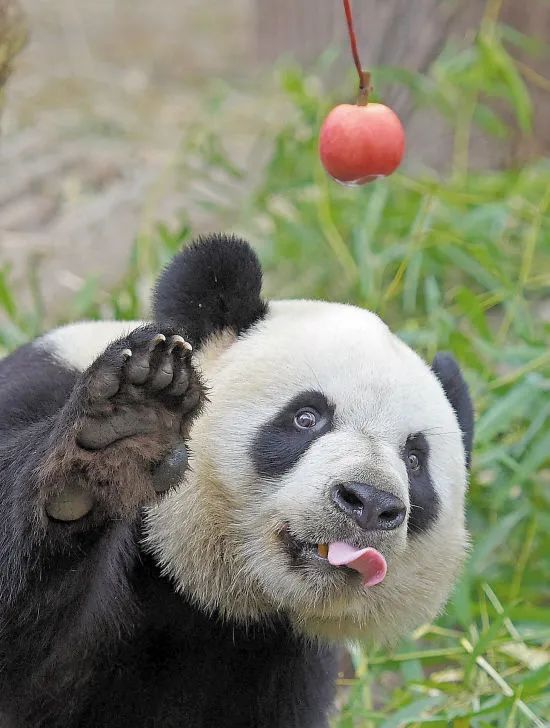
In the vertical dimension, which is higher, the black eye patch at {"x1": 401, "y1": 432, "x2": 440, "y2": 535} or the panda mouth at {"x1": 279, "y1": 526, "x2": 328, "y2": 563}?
the panda mouth at {"x1": 279, "y1": 526, "x2": 328, "y2": 563}

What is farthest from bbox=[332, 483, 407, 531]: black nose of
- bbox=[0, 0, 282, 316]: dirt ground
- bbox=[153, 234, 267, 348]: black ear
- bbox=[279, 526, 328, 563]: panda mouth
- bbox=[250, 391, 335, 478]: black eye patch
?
bbox=[0, 0, 282, 316]: dirt ground

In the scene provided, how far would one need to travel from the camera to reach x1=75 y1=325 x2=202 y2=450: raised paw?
80.2 inches

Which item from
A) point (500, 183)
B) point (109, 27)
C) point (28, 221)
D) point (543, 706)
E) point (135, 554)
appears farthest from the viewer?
point (109, 27)

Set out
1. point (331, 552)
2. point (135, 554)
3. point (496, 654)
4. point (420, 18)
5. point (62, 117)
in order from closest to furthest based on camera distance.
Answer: point (331, 552) → point (135, 554) → point (496, 654) → point (420, 18) → point (62, 117)

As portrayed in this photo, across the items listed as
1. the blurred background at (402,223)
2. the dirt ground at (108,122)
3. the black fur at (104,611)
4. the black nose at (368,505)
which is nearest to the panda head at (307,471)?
the black nose at (368,505)

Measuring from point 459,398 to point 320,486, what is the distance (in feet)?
2.64

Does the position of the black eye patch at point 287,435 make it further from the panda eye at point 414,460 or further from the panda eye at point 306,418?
the panda eye at point 414,460

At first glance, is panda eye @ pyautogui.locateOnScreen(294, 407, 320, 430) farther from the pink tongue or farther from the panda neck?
the panda neck

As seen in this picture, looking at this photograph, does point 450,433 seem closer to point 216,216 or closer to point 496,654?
point 496,654

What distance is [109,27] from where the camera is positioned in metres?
10.5

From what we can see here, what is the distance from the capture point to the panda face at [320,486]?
236cm

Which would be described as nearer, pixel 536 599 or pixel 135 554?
pixel 135 554

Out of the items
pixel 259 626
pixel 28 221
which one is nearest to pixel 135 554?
pixel 259 626

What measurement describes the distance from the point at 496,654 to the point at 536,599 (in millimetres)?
773
